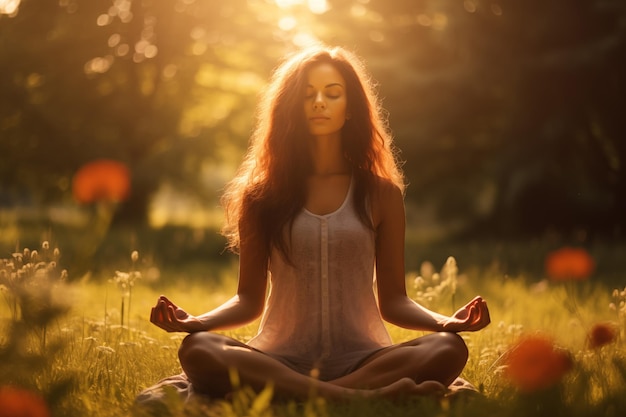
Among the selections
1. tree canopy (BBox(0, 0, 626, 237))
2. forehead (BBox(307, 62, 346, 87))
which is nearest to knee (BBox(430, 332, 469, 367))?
forehead (BBox(307, 62, 346, 87))

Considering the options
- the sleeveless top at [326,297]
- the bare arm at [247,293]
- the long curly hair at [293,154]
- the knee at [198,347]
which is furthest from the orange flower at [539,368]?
the bare arm at [247,293]

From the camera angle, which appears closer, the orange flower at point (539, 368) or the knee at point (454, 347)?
the orange flower at point (539, 368)

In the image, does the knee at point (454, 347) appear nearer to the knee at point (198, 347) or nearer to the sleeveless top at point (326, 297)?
the sleeveless top at point (326, 297)

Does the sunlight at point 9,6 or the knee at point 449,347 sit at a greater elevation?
the sunlight at point 9,6

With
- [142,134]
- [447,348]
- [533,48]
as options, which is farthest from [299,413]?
[142,134]

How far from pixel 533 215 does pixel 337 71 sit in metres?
7.84

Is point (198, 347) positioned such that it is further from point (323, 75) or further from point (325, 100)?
point (323, 75)

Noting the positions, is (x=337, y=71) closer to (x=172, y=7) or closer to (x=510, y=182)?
(x=510, y=182)

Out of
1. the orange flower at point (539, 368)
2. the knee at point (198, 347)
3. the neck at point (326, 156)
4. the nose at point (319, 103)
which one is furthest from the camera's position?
the neck at point (326, 156)

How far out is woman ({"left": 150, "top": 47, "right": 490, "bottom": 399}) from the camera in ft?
10.8

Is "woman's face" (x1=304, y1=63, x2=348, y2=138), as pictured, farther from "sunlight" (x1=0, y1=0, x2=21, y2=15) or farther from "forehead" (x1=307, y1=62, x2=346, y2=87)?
"sunlight" (x1=0, y1=0, x2=21, y2=15)

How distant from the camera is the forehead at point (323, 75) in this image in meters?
3.66

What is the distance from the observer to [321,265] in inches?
138

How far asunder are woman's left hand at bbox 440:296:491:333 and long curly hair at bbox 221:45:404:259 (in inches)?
22.2
